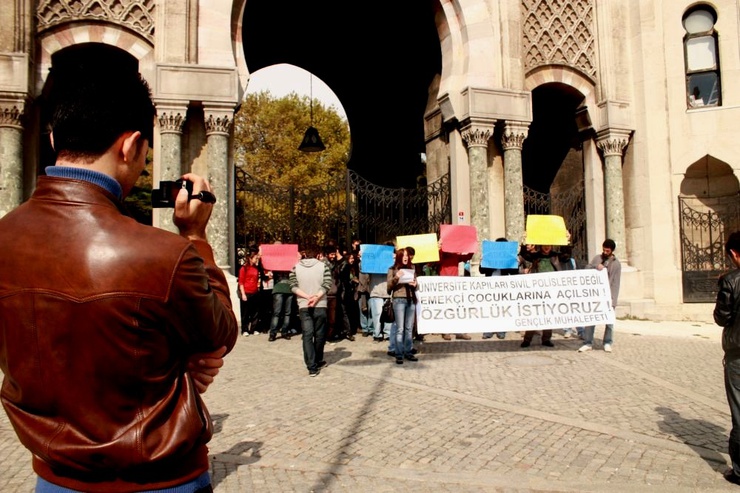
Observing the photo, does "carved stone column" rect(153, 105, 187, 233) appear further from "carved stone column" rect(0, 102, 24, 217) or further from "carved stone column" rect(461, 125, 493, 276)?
"carved stone column" rect(461, 125, 493, 276)

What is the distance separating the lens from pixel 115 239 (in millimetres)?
1582

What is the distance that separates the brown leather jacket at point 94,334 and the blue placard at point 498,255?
38.2 feet

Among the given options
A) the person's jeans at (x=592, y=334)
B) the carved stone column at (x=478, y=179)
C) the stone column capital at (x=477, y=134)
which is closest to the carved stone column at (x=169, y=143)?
the stone column capital at (x=477, y=134)

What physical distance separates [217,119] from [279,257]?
354 cm

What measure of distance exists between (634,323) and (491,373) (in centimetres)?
822

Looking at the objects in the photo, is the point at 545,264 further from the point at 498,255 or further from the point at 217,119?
the point at 217,119

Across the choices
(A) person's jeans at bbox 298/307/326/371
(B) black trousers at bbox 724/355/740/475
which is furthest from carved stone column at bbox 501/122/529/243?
(B) black trousers at bbox 724/355/740/475

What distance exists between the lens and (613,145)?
1669 cm

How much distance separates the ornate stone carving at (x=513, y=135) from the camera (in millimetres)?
15305

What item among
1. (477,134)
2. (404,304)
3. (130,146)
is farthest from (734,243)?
(477,134)

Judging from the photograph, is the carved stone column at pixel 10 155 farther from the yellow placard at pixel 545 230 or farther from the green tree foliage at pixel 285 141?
the green tree foliage at pixel 285 141

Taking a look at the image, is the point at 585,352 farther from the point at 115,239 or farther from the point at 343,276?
the point at 115,239

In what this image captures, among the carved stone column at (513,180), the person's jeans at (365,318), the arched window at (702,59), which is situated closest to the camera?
the person's jeans at (365,318)

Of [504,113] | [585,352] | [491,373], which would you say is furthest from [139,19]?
[585,352]
